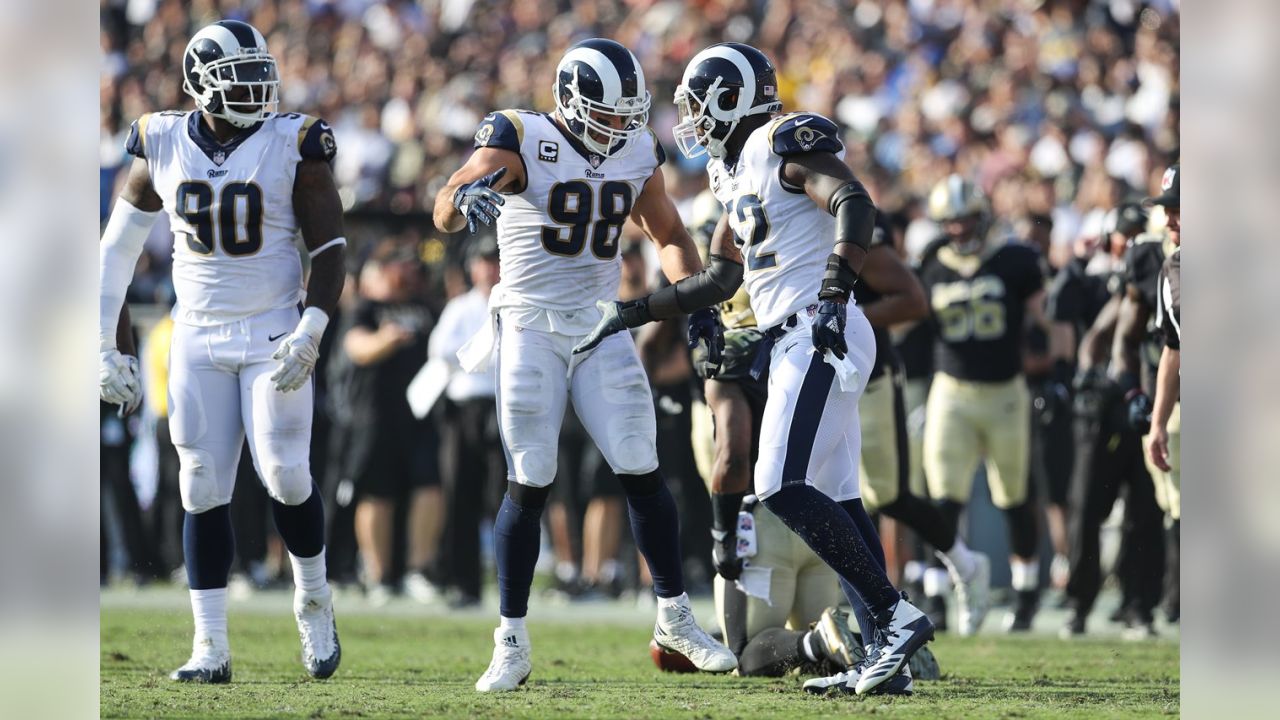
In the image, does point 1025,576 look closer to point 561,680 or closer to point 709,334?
point 561,680

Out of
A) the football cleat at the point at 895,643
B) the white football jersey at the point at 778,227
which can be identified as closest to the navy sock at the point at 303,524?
the white football jersey at the point at 778,227

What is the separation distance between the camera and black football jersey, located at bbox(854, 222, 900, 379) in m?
7.43

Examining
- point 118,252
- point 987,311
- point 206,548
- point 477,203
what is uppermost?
point 477,203

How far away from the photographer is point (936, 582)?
28.6 ft

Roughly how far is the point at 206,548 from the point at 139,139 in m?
1.50

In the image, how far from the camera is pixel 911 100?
15844mm

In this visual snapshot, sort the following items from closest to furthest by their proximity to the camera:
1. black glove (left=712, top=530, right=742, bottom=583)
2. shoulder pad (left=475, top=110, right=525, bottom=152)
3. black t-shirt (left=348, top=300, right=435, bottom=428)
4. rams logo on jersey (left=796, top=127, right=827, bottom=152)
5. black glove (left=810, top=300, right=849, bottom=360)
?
black glove (left=810, top=300, right=849, bottom=360) → rams logo on jersey (left=796, top=127, right=827, bottom=152) → shoulder pad (left=475, top=110, right=525, bottom=152) → black glove (left=712, top=530, right=742, bottom=583) → black t-shirt (left=348, top=300, right=435, bottom=428)

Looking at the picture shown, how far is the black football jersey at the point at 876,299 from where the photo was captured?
24.4 feet

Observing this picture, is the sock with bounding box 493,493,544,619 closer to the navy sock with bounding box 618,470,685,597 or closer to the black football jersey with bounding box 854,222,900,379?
the navy sock with bounding box 618,470,685,597

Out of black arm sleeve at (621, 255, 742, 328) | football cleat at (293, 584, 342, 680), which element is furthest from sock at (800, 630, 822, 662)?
football cleat at (293, 584, 342, 680)

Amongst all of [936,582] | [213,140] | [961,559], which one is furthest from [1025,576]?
[213,140]

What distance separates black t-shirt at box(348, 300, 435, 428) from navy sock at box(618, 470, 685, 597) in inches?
182
